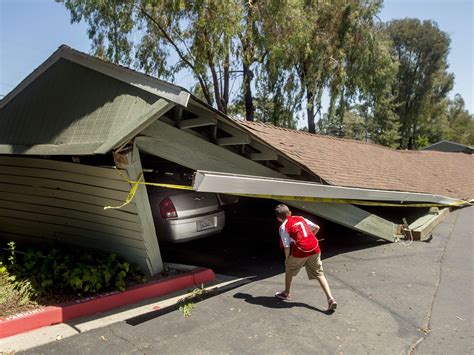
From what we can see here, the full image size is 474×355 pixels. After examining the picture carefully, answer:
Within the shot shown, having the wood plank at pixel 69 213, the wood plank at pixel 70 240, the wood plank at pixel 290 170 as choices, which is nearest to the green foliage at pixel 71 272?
the wood plank at pixel 70 240

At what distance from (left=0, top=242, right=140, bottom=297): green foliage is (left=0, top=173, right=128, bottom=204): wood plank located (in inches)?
33.2

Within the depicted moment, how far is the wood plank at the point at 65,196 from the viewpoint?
5.28 m

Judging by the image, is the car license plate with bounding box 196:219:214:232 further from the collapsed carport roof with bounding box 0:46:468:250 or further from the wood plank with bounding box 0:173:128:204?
the wood plank with bounding box 0:173:128:204

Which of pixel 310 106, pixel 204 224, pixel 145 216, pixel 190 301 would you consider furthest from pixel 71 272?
pixel 310 106

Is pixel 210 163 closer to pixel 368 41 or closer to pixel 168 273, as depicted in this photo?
pixel 168 273

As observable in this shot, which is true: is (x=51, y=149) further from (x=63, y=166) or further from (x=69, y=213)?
(x=69, y=213)

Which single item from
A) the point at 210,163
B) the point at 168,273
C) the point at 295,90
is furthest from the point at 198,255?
the point at 295,90

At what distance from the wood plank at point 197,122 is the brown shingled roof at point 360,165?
1.90 ft

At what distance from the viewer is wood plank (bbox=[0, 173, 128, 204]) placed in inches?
207

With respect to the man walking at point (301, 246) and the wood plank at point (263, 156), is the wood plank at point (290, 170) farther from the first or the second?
the man walking at point (301, 246)

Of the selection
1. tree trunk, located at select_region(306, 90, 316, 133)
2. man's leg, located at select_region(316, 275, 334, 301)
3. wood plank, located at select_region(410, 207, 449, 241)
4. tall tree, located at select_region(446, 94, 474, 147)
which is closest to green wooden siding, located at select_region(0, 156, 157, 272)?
man's leg, located at select_region(316, 275, 334, 301)

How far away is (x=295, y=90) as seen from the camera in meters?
23.2

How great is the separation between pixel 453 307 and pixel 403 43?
4613 cm

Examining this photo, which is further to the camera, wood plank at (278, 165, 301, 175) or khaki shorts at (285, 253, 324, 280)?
wood plank at (278, 165, 301, 175)
